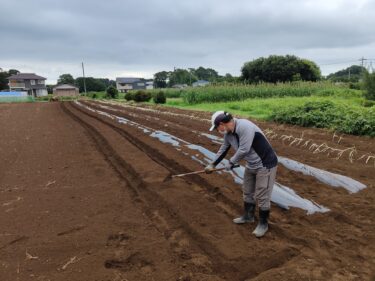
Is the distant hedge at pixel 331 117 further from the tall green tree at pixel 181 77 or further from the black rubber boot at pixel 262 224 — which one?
the tall green tree at pixel 181 77

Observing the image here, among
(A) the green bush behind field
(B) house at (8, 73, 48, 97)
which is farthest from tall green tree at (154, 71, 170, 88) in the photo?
(A) the green bush behind field

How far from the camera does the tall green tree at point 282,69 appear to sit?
44.3 metres

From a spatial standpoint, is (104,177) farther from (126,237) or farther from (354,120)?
(354,120)

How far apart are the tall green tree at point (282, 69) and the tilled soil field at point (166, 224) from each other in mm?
37803

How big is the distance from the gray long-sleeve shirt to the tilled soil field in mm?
898

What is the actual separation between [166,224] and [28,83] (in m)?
91.1

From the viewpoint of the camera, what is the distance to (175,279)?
3504 millimetres

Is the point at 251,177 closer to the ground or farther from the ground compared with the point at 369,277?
farther from the ground

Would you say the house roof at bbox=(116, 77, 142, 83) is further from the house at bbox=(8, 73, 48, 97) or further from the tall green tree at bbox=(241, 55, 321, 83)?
the tall green tree at bbox=(241, 55, 321, 83)

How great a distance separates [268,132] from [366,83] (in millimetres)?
9598

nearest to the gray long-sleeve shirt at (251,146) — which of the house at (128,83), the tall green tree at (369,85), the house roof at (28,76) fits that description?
the tall green tree at (369,85)

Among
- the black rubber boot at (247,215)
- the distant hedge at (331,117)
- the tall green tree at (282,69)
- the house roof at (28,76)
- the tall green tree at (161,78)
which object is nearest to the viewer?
the black rubber boot at (247,215)

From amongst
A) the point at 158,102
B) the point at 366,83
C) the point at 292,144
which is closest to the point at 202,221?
the point at 292,144

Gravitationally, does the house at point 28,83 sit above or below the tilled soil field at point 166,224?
above
